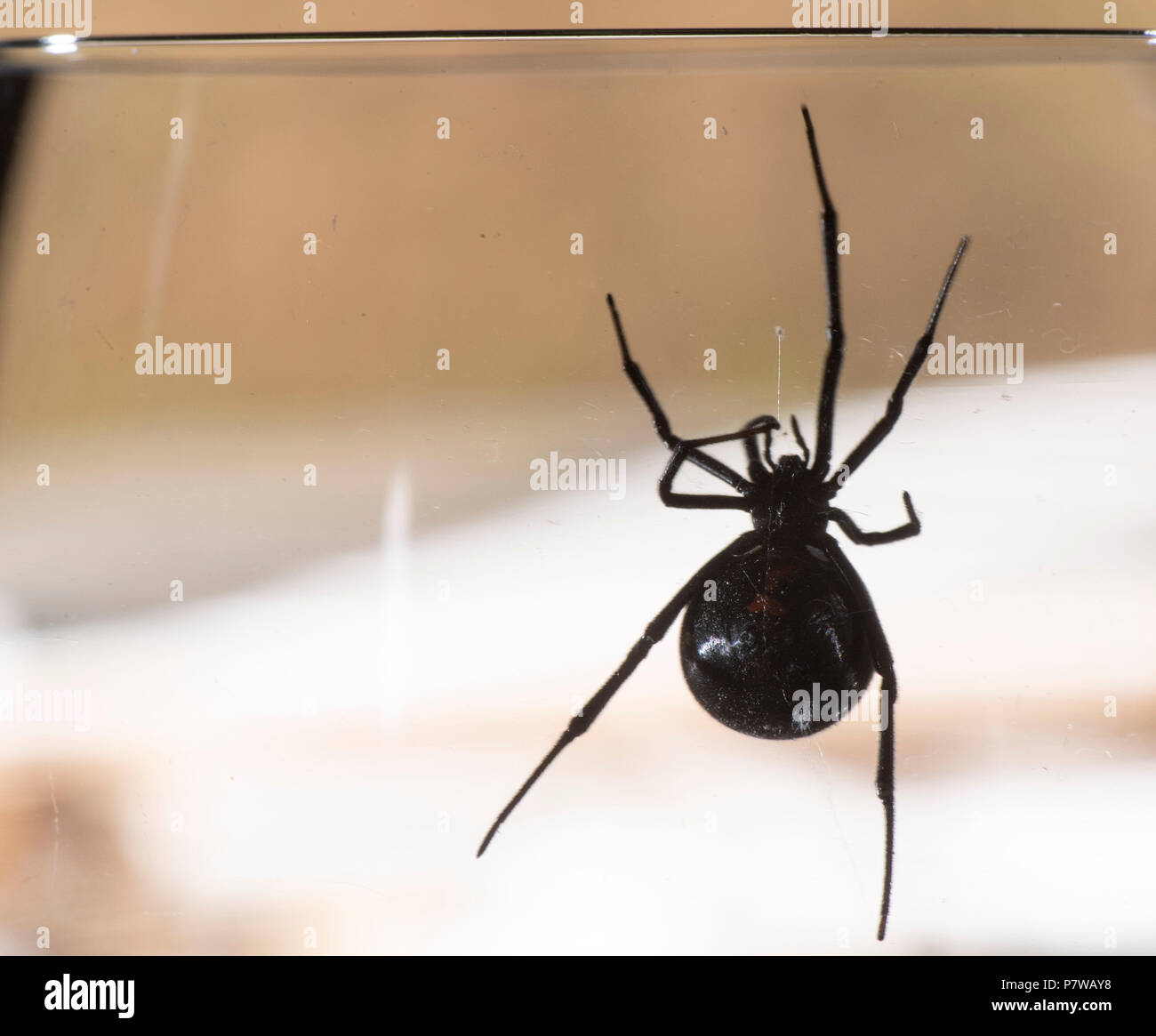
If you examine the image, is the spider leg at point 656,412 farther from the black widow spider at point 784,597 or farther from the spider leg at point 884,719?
the spider leg at point 884,719

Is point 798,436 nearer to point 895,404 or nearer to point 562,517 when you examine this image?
point 895,404

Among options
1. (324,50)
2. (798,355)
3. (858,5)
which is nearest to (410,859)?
(798,355)

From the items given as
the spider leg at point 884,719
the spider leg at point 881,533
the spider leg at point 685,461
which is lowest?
the spider leg at point 884,719

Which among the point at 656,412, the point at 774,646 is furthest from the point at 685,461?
the point at 774,646

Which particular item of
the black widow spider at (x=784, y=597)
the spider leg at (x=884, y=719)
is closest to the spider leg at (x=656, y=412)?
the black widow spider at (x=784, y=597)

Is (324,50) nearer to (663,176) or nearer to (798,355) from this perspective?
(663,176)

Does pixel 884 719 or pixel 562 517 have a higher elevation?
pixel 562 517
